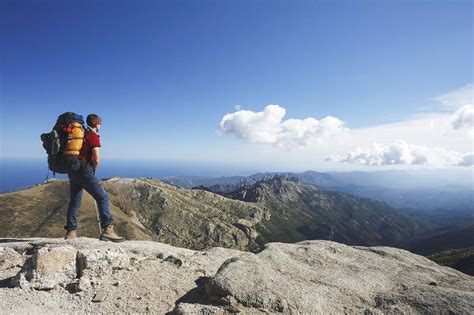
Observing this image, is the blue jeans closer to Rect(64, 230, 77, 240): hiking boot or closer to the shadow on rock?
Rect(64, 230, 77, 240): hiking boot

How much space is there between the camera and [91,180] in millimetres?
13250

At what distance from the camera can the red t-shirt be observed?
13.0m

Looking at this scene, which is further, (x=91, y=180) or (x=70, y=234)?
(x=70, y=234)

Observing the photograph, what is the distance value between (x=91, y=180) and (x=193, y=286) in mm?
6613

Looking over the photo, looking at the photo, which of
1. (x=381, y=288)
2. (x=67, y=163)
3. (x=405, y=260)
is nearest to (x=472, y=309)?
(x=381, y=288)

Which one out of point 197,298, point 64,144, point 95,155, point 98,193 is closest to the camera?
point 197,298

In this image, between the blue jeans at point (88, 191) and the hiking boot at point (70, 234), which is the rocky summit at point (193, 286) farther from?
the blue jeans at point (88, 191)

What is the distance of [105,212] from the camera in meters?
13.7

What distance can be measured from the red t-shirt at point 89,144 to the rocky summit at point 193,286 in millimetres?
3884

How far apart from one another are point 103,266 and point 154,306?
266 cm

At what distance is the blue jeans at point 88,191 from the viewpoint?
43.4 feet

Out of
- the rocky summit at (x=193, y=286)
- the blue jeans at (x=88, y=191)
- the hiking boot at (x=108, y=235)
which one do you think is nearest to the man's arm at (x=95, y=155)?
the blue jeans at (x=88, y=191)

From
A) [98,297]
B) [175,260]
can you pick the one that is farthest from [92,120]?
[98,297]

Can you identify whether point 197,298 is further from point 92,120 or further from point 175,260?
point 92,120
